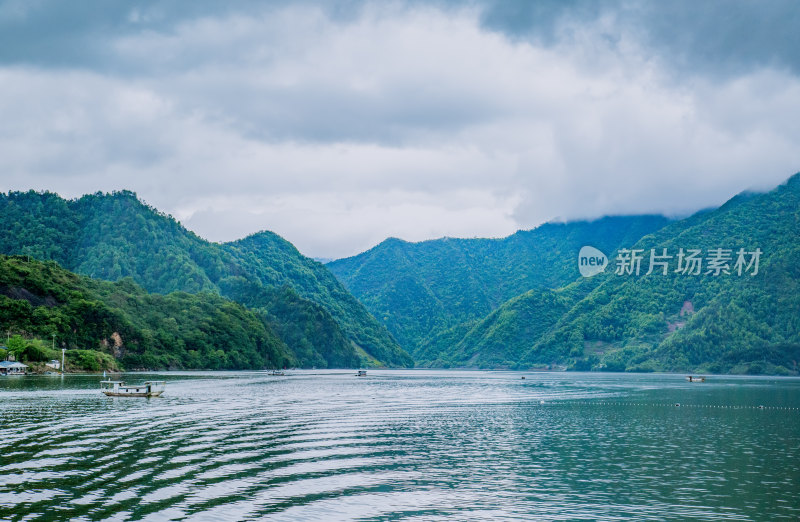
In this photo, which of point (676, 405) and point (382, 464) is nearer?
point (382, 464)

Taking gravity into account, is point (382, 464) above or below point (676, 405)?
above

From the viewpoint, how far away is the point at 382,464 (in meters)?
45.3

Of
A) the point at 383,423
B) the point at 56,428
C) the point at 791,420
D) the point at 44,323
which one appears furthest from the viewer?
the point at 44,323

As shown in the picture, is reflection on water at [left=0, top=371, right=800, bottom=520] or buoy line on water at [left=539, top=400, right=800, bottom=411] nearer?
reflection on water at [left=0, top=371, right=800, bottom=520]

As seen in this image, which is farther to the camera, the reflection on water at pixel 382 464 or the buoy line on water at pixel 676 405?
the buoy line on water at pixel 676 405

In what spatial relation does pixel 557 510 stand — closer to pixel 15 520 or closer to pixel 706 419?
pixel 15 520

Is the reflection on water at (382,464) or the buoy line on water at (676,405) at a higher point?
the reflection on water at (382,464)

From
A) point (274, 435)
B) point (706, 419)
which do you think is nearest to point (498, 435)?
point (274, 435)

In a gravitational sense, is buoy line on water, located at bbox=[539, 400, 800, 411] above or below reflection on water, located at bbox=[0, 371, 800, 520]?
below

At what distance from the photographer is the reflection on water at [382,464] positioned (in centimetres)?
3269

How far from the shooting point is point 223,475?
39.4 metres

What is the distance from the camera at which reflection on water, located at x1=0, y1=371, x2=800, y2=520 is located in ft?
107

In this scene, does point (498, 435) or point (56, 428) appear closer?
point (56, 428)

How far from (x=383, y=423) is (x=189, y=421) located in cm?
1710
